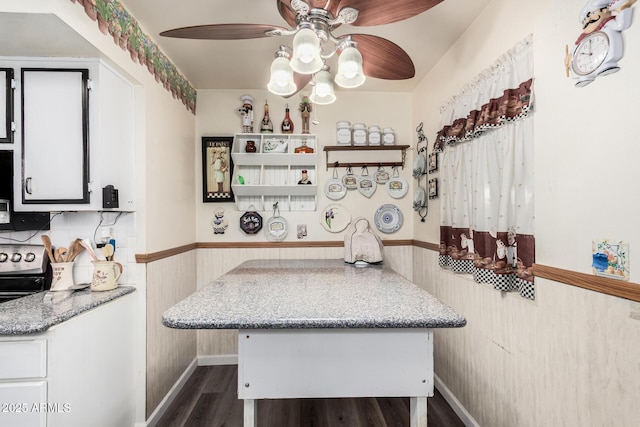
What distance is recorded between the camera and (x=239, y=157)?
8.55 ft

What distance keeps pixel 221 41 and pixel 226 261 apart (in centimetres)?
174

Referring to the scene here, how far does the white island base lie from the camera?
1126 mm

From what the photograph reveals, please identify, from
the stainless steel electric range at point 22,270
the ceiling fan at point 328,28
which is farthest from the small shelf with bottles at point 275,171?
the stainless steel electric range at point 22,270

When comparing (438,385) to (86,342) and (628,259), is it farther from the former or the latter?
(86,342)

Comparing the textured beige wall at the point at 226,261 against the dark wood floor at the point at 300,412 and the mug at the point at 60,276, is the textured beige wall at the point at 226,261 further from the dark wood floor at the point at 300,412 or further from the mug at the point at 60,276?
the mug at the point at 60,276

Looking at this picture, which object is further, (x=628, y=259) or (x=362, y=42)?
(x=362, y=42)

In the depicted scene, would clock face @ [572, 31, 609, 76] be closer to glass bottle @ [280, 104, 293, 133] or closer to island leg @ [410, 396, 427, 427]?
island leg @ [410, 396, 427, 427]

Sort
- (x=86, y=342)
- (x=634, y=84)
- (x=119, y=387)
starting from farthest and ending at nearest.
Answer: (x=119, y=387), (x=86, y=342), (x=634, y=84)

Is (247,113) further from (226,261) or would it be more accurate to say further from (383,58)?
(383,58)

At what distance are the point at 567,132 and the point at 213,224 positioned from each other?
8.30ft

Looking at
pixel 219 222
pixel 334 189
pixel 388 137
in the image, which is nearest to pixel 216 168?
pixel 219 222

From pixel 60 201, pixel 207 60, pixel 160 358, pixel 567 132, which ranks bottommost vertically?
pixel 160 358

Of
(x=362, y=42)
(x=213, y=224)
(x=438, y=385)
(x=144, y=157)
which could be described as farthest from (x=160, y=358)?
(x=362, y=42)

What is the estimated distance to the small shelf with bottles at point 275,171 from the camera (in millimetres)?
2625
